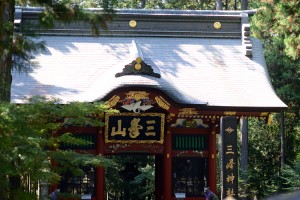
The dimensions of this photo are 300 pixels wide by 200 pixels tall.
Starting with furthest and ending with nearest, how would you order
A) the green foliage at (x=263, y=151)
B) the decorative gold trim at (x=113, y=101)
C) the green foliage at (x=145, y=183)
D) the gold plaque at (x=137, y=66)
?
the green foliage at (x=145, y=183)
the green foliage at (x=263, y=151)
the gold plaque at (x=137, y=66)
the decorative gold trim at (x=113, y=101)

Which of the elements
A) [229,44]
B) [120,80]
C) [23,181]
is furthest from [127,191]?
[23,181]

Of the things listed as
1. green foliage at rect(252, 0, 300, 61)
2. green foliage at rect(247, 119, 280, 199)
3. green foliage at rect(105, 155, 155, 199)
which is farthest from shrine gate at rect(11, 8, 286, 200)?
green foliage at rect(105, 155, 155, 199)

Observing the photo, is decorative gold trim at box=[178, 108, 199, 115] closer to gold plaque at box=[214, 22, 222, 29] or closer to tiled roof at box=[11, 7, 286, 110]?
tiled roof at box=[11, 7, 286, 110]

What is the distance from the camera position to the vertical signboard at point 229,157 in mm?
14602

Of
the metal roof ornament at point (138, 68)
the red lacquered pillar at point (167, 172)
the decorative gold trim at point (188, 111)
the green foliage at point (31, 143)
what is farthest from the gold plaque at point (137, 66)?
the green foliage at point (31, 143)

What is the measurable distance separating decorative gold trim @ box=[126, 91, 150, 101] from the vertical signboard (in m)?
1.82

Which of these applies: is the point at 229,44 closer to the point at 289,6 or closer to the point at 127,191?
the point at 289,6

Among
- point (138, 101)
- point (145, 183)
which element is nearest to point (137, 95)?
point (138, 101)

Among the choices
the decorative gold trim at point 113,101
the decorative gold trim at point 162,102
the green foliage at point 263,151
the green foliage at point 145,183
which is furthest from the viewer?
the green foliage at point 145,183

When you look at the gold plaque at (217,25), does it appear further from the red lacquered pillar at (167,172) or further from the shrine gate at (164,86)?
the red lacquered pillar at (167,172)

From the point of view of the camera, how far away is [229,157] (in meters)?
14.7

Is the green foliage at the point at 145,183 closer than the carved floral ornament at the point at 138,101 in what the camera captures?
No

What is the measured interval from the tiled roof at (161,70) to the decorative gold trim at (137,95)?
0.26 meters

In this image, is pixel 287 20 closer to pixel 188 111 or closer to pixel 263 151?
pixel 188 111
